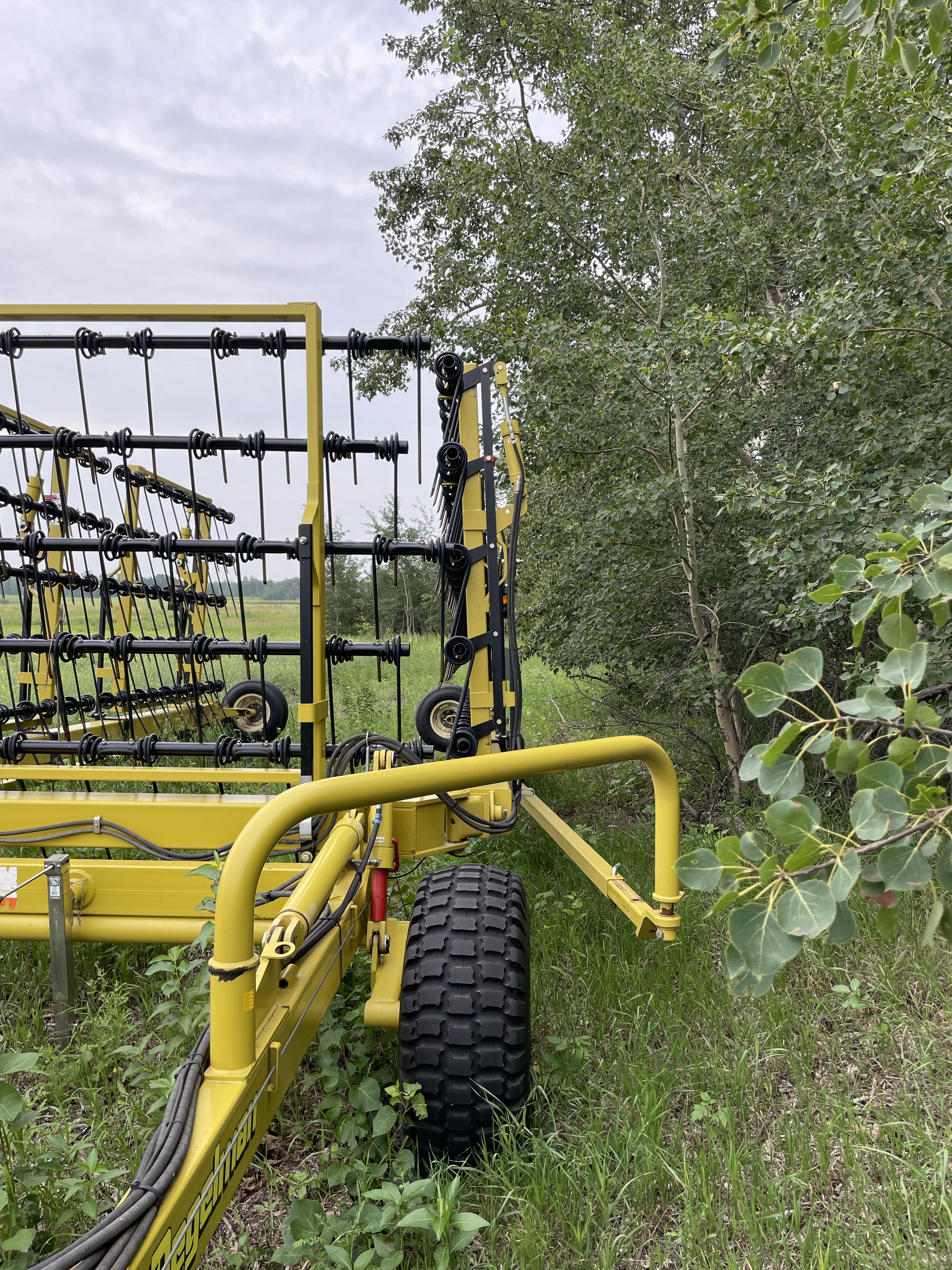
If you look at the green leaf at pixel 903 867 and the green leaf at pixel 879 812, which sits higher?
the green leaf at pixel 879 812

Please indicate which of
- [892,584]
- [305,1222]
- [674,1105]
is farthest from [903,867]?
[674,1105]

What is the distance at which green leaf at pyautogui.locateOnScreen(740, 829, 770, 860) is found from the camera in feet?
3.03

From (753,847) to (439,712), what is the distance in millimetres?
2700

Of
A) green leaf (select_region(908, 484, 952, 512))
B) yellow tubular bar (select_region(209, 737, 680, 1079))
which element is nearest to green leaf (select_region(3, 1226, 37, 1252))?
yellow tubular bar (select_region(209, 737, 680, 1079))

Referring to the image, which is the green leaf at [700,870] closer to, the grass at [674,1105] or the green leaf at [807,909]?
the green leaf at [807,909]

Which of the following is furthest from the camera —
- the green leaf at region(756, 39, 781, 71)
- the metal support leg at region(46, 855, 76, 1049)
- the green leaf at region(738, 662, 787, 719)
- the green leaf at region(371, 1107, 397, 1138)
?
the metal support leg at region(46, 855, 76, 1049)

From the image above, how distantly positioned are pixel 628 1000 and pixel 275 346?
2961mm

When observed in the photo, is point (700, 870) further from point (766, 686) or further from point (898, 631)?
point (898, 631)

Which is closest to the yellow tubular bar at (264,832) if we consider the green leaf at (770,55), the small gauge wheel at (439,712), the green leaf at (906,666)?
the green leaf at (906,666)

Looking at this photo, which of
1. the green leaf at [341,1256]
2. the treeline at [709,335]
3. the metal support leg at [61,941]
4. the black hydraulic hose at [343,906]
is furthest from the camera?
the treeline at [709,335]

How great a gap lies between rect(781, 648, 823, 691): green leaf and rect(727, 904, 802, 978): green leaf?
292 mm

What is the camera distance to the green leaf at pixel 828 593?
3.40 ft

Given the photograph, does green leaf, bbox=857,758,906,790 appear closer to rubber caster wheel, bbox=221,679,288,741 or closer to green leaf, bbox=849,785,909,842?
green leaf, bbox=849,785,909,842

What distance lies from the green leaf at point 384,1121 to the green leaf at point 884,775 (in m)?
1.64
